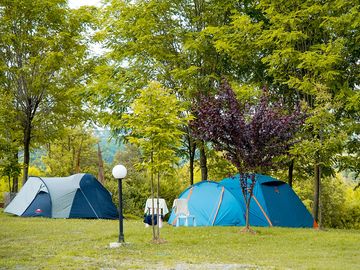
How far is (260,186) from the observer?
18.1 m

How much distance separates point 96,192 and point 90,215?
1100 mm

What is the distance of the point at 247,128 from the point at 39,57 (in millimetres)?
11961

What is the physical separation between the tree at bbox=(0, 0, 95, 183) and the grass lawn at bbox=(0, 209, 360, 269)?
26.8ft

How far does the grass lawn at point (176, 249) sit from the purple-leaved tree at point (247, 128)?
2.03 m

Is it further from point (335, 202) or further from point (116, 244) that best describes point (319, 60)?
point (335, 202)

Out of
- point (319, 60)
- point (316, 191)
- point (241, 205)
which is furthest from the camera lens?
point (316, 191)

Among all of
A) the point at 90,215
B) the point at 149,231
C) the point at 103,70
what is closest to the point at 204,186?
the point at 149,231

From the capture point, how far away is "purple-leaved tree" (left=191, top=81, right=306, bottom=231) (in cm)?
1417

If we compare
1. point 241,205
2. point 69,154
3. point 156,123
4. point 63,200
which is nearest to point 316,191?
point 241,205

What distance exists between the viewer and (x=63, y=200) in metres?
20.7

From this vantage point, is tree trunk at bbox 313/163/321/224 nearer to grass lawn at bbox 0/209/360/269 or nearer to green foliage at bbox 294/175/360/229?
grass lawn at bbox 0/209/360/269

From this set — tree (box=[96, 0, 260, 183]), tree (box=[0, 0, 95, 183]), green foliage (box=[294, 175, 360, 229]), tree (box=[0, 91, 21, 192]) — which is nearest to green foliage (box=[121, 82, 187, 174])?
tree (box=[96, 0, 260, 183])

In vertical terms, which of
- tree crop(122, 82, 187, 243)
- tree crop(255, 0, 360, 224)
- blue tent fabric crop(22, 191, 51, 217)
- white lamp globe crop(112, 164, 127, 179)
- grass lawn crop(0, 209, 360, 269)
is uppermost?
tree crop(255, 0, 360, 224)

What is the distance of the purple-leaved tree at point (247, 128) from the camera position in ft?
46.5
